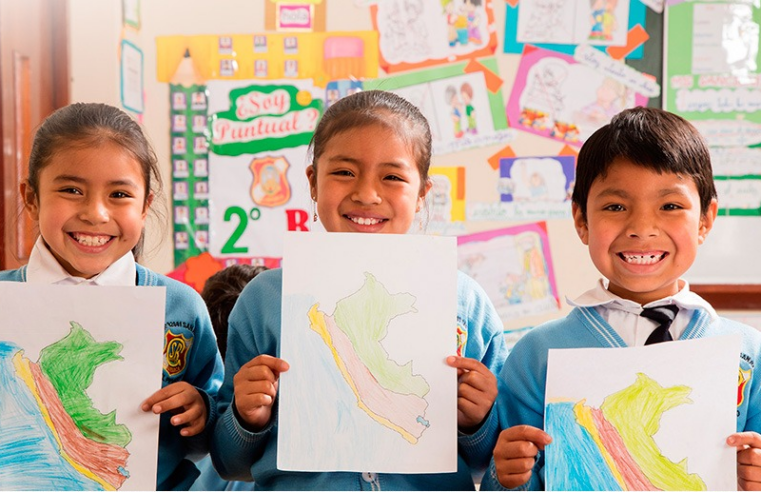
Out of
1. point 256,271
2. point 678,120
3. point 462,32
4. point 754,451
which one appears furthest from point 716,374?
point 462,32

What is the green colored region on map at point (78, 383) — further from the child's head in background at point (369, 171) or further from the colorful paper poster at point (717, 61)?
the colorful paper poster at point (717, 61)

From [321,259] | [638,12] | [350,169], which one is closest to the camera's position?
[321,259]

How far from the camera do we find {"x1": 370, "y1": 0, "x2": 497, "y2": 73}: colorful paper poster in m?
2.41

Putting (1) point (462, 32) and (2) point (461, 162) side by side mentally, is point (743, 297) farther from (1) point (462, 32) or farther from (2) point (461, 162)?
(1) point (462, 32)

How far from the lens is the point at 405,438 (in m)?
0.97

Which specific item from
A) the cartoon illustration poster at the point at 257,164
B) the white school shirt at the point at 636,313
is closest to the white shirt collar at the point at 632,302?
the white school shirt at the point at 636,313

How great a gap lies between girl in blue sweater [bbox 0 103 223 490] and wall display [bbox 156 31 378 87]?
1319mm

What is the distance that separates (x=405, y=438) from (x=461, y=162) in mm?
1573

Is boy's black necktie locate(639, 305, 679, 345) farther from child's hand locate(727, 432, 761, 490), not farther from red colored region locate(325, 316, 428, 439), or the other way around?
red colored region locate(325, 316, 428, 439)

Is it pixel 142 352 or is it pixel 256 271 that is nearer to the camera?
pixel 142 352

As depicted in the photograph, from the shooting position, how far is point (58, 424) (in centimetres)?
97

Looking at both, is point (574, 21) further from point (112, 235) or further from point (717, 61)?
point (112, 235)

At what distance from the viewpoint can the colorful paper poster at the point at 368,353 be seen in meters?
0.97

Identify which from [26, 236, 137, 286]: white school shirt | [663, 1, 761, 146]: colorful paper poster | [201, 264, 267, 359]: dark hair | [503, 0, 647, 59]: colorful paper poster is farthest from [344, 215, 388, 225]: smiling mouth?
[663, 1, 761, 146]: colorful paper poster
